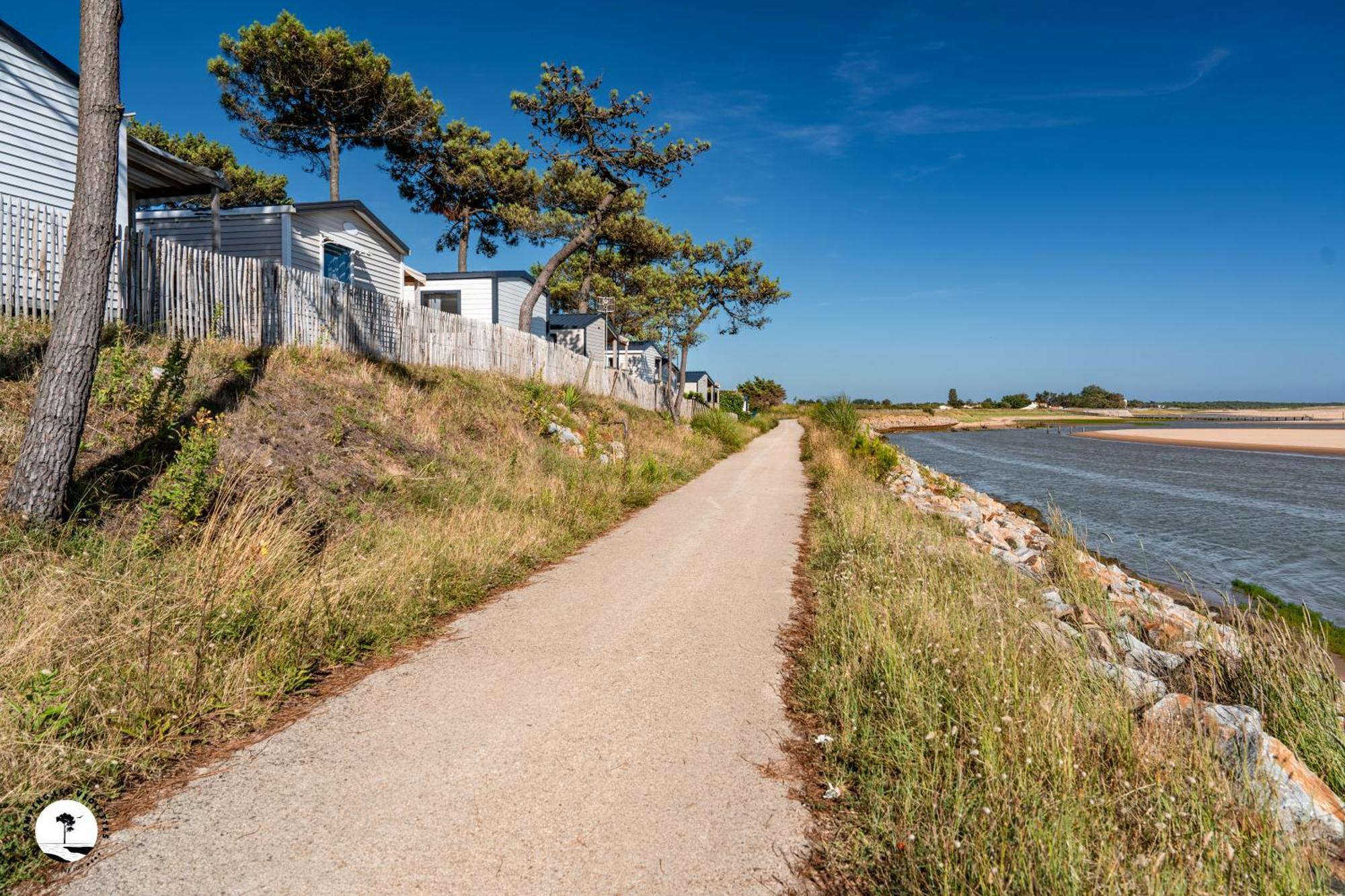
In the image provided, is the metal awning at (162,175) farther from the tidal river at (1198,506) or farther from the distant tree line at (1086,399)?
the distant tree line at (1086,399)

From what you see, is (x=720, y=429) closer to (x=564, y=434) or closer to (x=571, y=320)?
(x=571, y=320)

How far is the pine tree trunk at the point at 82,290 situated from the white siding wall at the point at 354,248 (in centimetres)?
1529

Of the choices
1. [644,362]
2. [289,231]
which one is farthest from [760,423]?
[289,231]

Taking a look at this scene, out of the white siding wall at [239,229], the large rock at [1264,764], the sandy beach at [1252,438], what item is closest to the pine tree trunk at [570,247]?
the white siding wall at [239,229]

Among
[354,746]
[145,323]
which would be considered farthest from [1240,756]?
[145,323]

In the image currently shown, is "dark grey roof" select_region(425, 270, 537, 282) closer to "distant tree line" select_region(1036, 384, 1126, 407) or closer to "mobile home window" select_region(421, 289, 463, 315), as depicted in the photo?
"mobile home window" select_region(421, 289, 463, 315)

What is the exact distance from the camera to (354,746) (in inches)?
138

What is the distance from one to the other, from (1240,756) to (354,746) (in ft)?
14.6

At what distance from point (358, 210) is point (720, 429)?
16.1 meters

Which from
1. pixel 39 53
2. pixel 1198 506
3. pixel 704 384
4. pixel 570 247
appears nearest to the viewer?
pixel 39 53

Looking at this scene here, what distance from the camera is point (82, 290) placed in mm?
5430

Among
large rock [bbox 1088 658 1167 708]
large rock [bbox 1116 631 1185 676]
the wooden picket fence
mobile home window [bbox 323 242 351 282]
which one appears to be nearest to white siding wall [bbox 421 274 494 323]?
mobile home window [bbox 323 242 351 282]

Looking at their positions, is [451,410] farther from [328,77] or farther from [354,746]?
[328,77]

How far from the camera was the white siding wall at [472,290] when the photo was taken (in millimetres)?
31094
